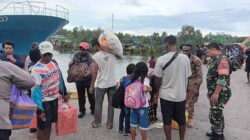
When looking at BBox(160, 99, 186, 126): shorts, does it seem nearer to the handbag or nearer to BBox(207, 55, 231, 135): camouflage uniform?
BBox(207, 55, 231, 135): camouflage uniform

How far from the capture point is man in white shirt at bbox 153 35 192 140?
4430mm

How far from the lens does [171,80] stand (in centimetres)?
445

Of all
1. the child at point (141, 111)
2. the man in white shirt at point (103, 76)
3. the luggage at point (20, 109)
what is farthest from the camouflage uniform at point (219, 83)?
the luggage at point (20, 109)

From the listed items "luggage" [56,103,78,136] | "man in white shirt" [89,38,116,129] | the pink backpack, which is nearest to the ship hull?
"man in white shirt" [89,38,116,129]

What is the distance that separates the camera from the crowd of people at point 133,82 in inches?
145

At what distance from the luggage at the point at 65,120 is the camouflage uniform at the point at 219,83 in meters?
2.28

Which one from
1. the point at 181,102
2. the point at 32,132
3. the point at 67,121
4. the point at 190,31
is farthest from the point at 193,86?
the point at 190,31

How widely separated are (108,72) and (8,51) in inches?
72.8

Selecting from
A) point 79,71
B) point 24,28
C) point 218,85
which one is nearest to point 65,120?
point 79,71

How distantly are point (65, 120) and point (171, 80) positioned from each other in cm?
170

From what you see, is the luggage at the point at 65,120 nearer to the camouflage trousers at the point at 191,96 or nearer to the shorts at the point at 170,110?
the shorts at the point at 170,110

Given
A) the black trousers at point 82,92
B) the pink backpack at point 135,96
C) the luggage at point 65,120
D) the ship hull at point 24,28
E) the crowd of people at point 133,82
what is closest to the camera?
the crowd of people at point 133,82

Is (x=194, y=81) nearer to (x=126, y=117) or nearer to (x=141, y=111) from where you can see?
(x=126, y=117)

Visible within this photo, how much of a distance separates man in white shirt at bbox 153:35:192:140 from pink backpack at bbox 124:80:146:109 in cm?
26
